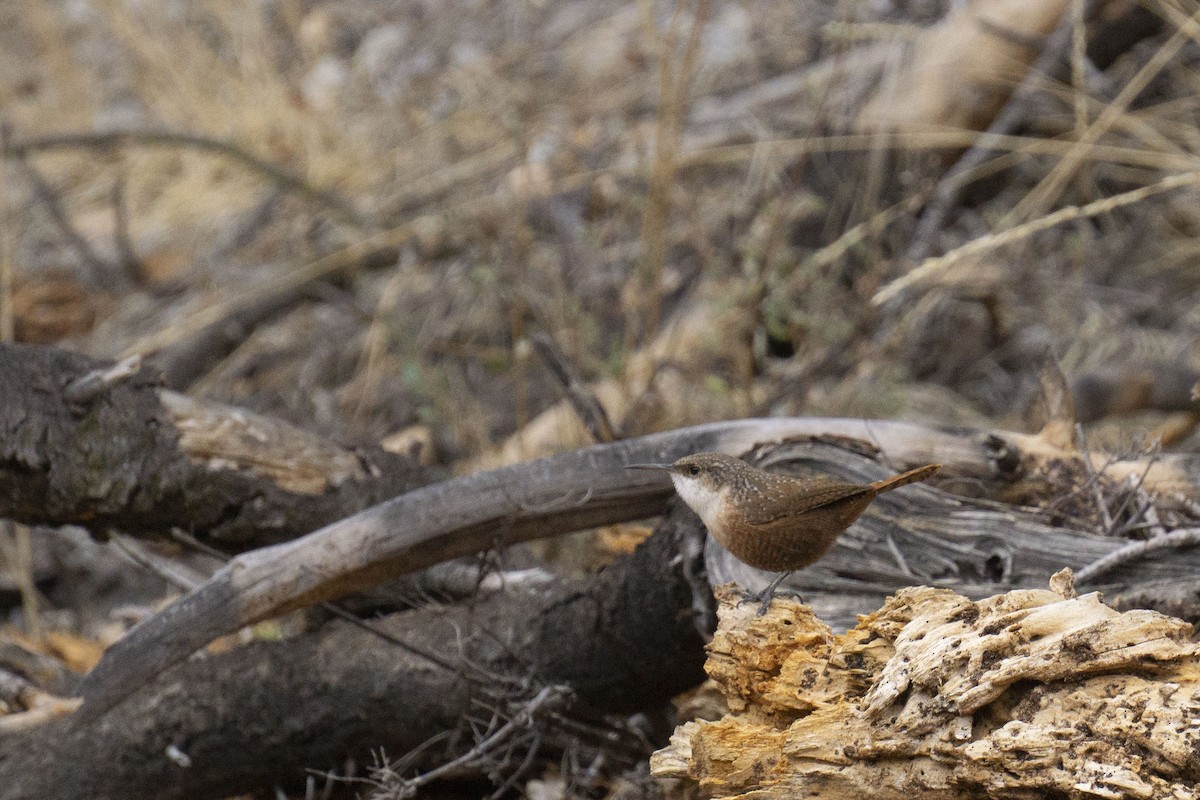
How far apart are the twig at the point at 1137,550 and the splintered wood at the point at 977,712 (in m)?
0.55

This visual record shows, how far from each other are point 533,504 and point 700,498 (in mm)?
550

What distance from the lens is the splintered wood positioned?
1.74 metres

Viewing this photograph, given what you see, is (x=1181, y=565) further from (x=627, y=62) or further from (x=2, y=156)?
(x=627, y=62)

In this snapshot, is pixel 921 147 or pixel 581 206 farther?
pixel 581 206

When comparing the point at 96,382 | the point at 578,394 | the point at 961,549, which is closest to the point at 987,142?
the point at 578,394

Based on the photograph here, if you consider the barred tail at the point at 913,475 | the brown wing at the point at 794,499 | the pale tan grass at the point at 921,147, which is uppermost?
the pale tan grass at the point at 921,147

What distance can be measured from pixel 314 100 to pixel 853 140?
4.12m

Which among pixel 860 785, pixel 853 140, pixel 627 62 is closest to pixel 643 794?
pixel 860 785

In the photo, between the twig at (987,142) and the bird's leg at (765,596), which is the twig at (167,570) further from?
the twig at (987,142)

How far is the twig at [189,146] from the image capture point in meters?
5.13

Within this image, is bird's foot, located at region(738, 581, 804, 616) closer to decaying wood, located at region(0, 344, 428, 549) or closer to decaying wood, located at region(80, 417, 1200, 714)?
decaying wood, located at region(80, 417, 1200, 714)

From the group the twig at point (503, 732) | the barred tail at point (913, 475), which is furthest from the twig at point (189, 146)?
the barred tail at point (913, 475)

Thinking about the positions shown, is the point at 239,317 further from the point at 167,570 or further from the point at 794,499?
the point at 794,499

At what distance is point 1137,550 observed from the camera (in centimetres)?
250
